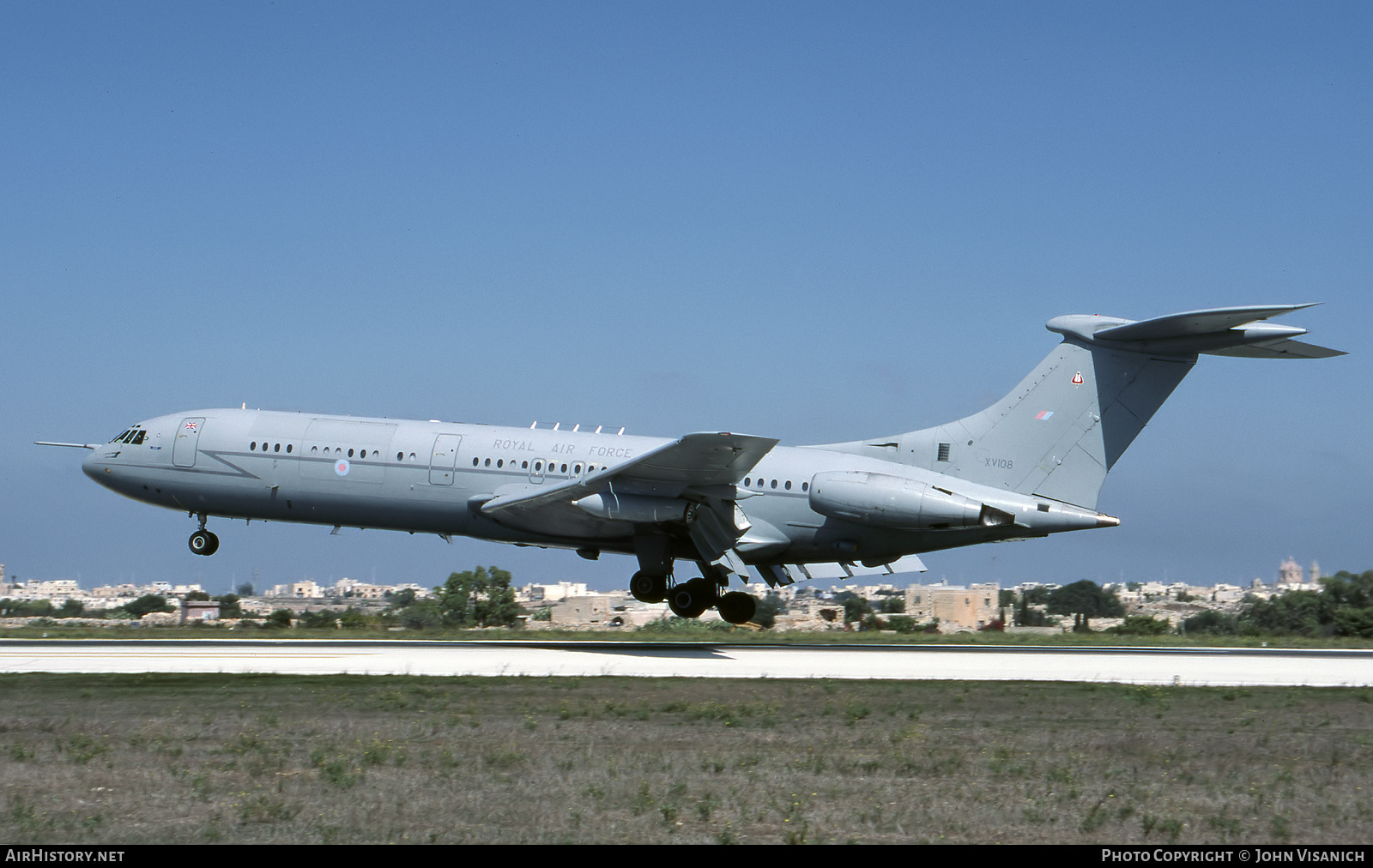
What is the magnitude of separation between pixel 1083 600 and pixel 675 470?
64911mm

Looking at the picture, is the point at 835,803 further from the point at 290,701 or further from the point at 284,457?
the point at 284,457

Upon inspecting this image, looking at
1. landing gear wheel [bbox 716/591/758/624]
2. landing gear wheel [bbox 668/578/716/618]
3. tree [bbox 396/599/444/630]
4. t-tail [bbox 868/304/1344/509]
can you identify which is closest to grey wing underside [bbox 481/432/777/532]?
landing gear wheel [bbox 668/578/716/618]

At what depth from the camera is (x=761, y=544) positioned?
26438 millimetres

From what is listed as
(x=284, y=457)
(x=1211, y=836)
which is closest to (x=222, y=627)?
(x=284, y=457)

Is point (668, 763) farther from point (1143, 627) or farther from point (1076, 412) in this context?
point (1143, 627)

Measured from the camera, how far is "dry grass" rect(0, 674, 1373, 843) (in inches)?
344

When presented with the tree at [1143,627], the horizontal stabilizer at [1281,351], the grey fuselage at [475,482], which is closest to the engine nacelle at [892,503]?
the grey fuselage at [475,482]

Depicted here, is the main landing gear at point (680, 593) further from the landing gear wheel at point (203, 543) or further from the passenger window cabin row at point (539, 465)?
the landing gear wheel at point (203, 543)

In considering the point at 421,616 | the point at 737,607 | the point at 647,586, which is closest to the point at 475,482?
the point at 647,586

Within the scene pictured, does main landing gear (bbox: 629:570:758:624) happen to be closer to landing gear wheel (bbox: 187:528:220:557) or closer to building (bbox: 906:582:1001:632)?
landing gear wheel (bbox: 187:528:220:557)

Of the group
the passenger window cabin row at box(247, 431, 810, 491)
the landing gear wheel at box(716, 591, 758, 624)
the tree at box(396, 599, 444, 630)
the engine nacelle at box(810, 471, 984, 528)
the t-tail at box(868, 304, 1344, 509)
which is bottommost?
the tree at box(396, 599, 444, 630)

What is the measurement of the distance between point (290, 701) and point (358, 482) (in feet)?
40.6

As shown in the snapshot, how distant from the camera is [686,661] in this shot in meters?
21.6

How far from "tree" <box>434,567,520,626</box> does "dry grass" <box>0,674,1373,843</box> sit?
75.7 feet
